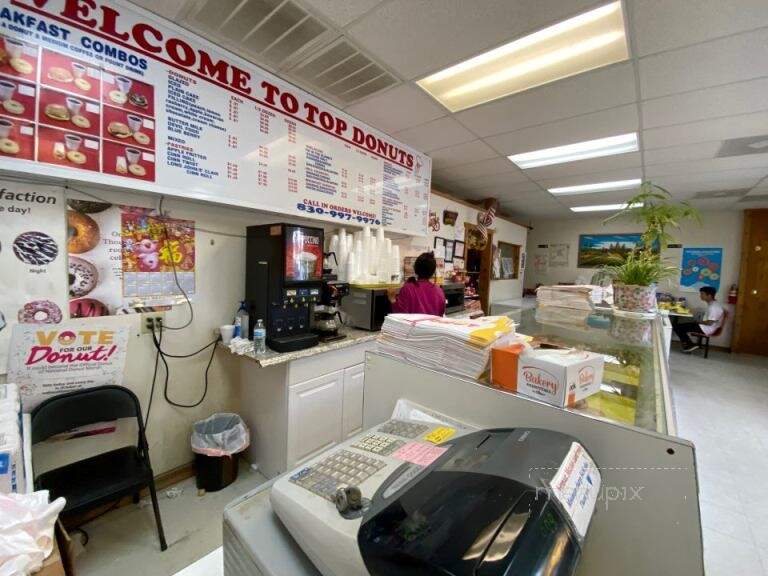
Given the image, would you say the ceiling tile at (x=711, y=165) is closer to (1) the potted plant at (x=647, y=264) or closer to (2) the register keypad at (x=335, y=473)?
(1) the potted plant at (x=647, y=264)

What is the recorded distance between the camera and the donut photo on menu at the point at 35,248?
4.99 ft

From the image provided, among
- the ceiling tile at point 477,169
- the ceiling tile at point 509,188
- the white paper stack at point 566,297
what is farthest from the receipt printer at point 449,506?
the ceiling tile at point 509,188

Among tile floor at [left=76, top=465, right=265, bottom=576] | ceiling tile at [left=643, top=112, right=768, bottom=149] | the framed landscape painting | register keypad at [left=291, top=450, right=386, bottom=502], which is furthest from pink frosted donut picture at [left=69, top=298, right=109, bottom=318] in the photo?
the framed landscape painting

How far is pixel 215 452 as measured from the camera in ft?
6.66

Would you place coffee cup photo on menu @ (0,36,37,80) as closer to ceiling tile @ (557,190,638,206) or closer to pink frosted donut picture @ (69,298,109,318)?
pink frosted donut picture @ (69,298,109,318)

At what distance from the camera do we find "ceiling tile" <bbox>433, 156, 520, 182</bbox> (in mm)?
3607

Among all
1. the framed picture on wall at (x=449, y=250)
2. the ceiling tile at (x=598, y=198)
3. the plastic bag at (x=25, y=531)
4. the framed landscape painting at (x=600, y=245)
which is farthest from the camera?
the framed landscape painting at (x=600, y=245)

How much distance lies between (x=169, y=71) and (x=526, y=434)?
2335 mm

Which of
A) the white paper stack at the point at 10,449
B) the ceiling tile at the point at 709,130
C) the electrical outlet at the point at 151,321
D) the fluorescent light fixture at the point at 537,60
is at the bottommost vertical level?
the white paper stack at the point at 10,449

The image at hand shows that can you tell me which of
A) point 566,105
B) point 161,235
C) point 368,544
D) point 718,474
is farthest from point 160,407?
point 718,474

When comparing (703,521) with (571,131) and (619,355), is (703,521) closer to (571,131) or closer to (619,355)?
(619,355)

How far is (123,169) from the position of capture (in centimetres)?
164

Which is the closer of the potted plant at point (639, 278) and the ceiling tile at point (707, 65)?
the ceiling tile at point (707, 65)

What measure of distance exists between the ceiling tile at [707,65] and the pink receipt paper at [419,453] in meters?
2.44
